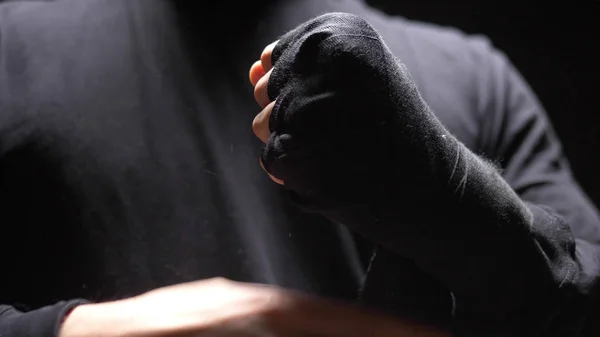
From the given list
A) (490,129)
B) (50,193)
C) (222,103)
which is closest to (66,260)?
(50,193)

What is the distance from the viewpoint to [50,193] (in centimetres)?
46

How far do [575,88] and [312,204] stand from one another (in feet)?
1.86

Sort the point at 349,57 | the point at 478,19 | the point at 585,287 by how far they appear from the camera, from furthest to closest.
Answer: the point at 478,19, the point at 585,287, the point at 349,57

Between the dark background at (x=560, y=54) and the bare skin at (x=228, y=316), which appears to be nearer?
the bare skin at (x=228, y=316)

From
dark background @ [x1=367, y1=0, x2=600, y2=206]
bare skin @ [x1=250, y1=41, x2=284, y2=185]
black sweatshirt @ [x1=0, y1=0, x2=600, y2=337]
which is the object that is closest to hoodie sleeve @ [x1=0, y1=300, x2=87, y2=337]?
black sweatshirt @ [x1=0, y1=0, x2=600, y2=337]

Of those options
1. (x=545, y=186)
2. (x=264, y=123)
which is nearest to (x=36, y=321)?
(x=264, y=123)

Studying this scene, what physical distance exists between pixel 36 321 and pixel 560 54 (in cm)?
68

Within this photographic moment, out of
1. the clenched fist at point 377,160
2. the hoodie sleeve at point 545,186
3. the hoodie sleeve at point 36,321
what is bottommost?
the hoodie sleeve at point 36,321

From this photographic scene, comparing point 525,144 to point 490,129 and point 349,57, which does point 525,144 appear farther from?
point 349,57

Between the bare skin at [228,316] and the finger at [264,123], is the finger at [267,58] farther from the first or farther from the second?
the bare skin at [228,316]

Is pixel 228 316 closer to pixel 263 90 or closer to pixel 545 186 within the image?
pixel 263 90

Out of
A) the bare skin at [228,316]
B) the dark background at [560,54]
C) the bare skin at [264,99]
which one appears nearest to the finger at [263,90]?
the bare skin at [264,99]

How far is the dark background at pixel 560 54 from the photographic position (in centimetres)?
81

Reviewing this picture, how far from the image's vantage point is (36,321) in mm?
423
